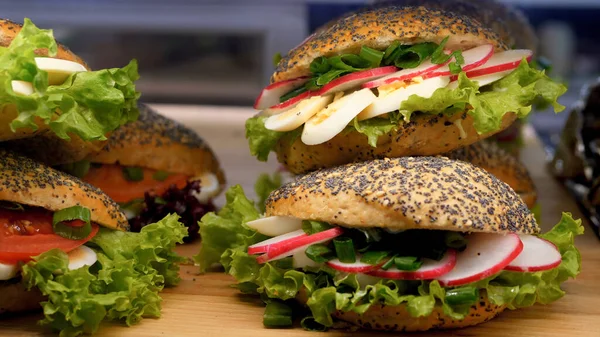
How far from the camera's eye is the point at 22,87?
2.83m

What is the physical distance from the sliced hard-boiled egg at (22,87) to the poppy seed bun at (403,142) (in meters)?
1.19

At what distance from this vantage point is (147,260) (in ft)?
10.9

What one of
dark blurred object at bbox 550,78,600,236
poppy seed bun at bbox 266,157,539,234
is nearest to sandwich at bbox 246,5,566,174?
poppy seed bun at bbox 266,157,539,234

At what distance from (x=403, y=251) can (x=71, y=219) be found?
4.18 feet

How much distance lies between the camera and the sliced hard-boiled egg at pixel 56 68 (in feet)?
9.87

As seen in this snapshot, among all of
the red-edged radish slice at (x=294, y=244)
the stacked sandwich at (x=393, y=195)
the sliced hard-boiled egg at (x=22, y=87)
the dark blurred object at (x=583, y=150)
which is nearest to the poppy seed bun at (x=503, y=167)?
the stacked sandwich at (x=393, y=195)

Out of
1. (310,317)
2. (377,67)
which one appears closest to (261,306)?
(310,317)

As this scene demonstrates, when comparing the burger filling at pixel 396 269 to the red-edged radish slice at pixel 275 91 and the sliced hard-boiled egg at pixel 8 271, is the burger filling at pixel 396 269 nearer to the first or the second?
the red-edged radish slice at pixel 275 91

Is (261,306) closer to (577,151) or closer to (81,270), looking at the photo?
(81,270)

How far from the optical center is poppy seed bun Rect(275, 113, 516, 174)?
335 centimetres

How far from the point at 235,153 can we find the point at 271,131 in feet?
8.39

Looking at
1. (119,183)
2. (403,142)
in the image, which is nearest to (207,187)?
(119,183)

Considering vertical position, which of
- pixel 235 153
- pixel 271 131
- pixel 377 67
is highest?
pixel 377 67

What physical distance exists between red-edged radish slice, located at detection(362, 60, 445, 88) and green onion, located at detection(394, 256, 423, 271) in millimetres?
827
